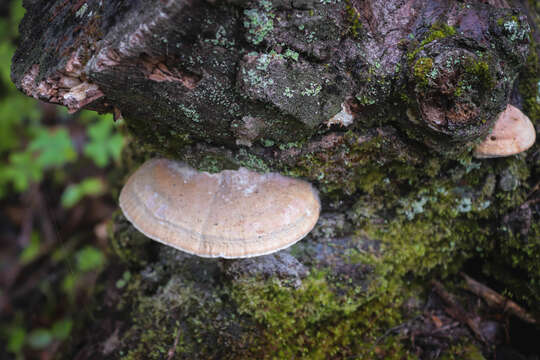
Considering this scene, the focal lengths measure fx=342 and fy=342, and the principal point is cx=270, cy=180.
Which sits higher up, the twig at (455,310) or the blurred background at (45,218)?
the twig at (455,310)

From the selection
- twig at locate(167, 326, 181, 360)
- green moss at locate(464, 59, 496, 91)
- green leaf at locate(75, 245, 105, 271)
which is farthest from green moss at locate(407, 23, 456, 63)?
green leaf at locate(75, 245, 105, 271)

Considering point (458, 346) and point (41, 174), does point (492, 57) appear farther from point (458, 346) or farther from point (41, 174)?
point (41, 174)

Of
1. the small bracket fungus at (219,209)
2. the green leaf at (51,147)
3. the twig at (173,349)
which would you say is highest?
the small bracket fungus at (219,209)

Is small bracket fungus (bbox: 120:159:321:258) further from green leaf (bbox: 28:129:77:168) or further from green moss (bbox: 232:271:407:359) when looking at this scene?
green leaf (bbox: 28:129:77:168)

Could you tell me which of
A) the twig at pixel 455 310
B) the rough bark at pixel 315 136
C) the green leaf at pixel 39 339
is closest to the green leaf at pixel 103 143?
the green leaf at pixel 39 339

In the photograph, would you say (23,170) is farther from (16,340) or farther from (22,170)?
(16,340)

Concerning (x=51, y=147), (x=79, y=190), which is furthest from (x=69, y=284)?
(x=51, y=147)

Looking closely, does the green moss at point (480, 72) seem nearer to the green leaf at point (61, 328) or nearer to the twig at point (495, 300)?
the twig at point (495, 300)

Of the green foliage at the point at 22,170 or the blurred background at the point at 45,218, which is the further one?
the green foliage at the point at 22,170
